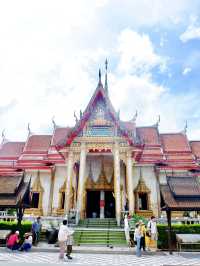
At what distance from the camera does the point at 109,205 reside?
17.6 m

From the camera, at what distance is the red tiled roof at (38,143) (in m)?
21.3

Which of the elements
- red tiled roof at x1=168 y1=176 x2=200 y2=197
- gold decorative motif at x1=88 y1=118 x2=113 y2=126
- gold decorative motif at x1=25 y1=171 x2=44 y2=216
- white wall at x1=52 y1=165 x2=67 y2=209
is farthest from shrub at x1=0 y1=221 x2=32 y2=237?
gold decorative motif at x1=88 y1=118 x2=113 y2=126

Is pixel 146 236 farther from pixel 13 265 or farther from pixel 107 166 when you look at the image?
pixel 107 166

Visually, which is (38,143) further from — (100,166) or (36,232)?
(36,232)

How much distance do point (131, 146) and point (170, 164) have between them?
4459mm

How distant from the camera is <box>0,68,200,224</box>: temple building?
52.1ft

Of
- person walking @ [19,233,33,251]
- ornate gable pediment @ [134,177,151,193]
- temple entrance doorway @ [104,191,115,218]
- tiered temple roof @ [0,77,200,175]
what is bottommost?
person walking @ [19,233,33,251]

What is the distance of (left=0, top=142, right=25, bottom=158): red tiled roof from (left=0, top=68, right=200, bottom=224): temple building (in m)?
0.21

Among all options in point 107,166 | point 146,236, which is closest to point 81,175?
point 107,166

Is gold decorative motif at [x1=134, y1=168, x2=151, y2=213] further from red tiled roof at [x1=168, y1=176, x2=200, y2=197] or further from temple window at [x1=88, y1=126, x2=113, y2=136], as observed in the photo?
red tiled roof at [x1=168, y1=176, x2=200, y2=197]

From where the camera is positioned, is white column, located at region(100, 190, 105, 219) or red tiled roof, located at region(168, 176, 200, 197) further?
white column, located at region(100, 190, 105, 219)

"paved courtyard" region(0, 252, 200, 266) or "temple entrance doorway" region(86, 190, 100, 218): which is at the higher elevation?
"temple entrance doorway" region(86, 190, 100, 218)

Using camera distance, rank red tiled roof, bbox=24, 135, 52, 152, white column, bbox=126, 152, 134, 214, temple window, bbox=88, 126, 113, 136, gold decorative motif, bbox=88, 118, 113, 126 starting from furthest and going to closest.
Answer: red tiled roof, bbox=24, 135, 52, 152
gold decorative motif, bbox=88, 118, 113, 126
temple window, bbox=88, 126, 113, 136
white column, bbox=126, 152, 134, 214

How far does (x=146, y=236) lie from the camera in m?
10.0
